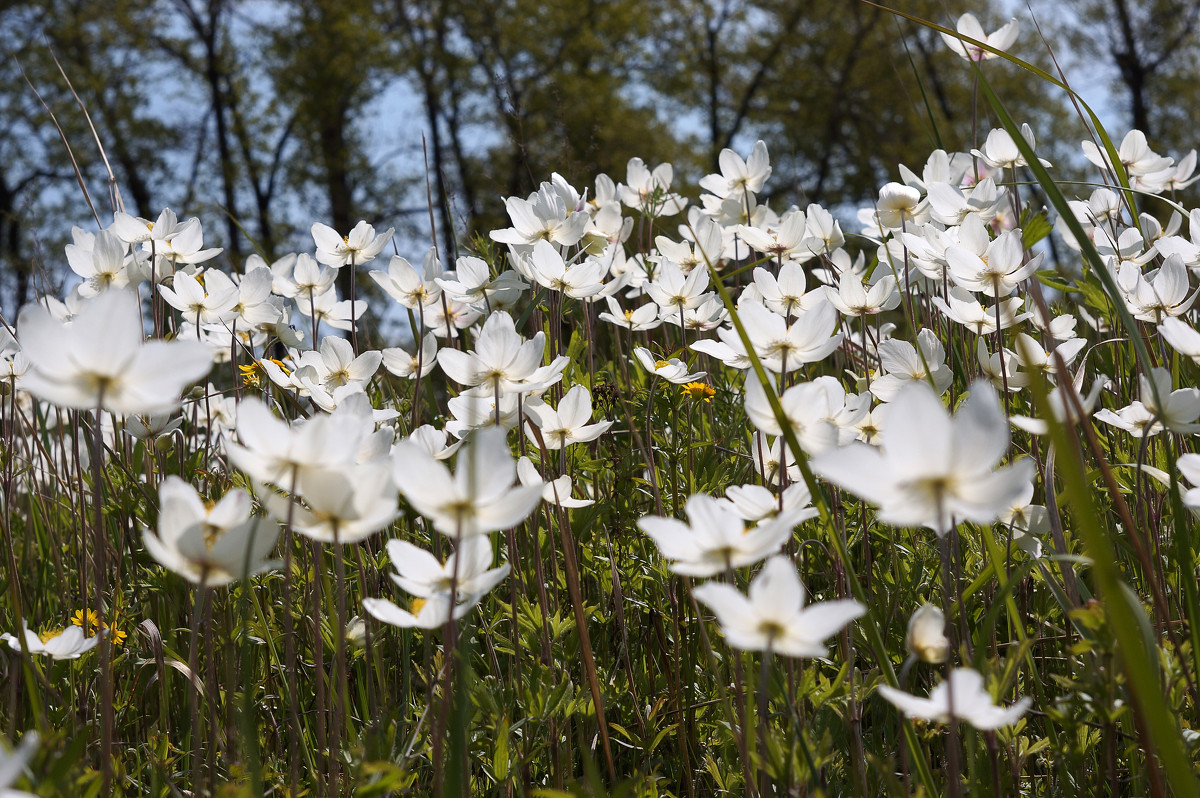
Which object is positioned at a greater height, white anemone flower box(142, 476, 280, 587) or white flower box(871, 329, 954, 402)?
white flower box(871, 329, 954, 402)

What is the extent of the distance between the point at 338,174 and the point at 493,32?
4203mm

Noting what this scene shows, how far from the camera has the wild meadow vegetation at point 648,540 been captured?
76 cm

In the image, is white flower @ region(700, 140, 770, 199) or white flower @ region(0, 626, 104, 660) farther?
white flower @ region(700, 140, 770, 199)

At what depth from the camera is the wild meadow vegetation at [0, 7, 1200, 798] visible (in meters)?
0.76

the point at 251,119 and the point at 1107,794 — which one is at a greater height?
the point at 251,119

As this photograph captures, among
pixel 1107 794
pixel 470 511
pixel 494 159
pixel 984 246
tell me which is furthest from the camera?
pixel 494 159

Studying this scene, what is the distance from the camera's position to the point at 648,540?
1.68 meters

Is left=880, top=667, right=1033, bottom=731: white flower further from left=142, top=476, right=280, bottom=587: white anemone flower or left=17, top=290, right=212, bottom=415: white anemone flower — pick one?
left=17, top=290, right=212, bottom=415: white anemone flower

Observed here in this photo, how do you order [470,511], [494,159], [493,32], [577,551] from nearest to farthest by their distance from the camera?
1. [470,511]
2. [577,551]
3. [493,32]
4. [494,159]

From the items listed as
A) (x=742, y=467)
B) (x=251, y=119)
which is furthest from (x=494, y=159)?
(x=742, y=467)

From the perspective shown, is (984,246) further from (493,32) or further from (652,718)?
(493,32)

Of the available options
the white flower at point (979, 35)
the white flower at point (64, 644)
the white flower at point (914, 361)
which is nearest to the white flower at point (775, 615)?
the white flower at point (914, 361)

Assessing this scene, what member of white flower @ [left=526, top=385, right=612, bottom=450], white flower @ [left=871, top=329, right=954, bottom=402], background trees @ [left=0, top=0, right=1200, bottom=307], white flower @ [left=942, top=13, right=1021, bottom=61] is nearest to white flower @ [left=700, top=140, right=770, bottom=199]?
white flower @ [left=942, top=13, right=1021, bottom=61]

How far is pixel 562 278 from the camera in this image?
162 centimetres
